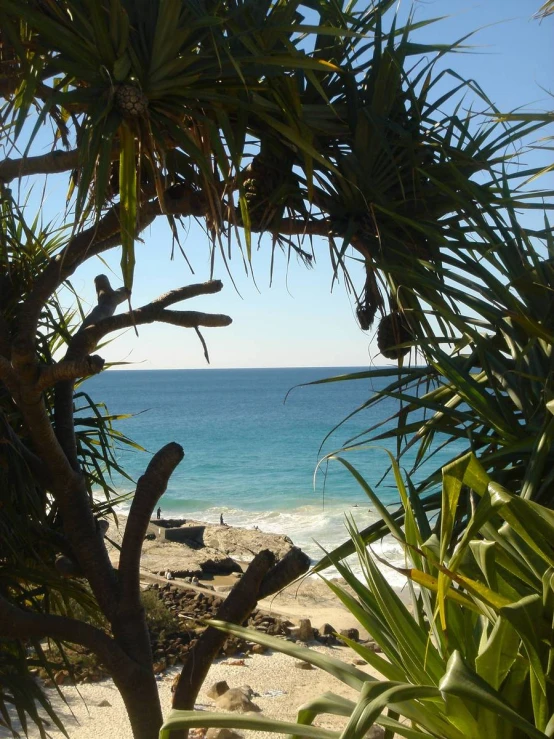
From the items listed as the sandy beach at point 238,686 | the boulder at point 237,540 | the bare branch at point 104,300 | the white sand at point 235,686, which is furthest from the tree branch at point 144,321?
the boulder at point 237,540

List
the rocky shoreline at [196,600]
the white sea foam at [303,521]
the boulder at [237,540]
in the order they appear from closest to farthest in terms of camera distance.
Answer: the rocky shoreline at [196,600] → the boulder at [237,540] → the white sea foam at [303,521]

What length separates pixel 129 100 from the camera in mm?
1937

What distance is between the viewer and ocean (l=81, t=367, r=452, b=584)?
23859 mm

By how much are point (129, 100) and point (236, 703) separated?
538 centimetres

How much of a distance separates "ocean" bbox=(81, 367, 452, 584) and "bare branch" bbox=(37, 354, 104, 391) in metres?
0.55

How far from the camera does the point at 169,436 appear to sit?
55875 mm

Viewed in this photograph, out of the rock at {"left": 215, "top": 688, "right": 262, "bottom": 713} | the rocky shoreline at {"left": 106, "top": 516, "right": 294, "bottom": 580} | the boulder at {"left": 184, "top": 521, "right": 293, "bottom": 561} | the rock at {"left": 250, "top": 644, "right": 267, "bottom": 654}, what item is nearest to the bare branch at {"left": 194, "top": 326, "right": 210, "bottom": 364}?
the rock at {"left": 215, "top": 688, "right": 262, "bottom": 713}

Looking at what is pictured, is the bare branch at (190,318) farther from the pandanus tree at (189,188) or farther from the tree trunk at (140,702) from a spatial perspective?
the tree trunk at (140,702)

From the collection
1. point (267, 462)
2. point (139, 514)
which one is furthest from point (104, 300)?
point (267, 462)

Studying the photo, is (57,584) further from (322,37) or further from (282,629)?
(282,629)

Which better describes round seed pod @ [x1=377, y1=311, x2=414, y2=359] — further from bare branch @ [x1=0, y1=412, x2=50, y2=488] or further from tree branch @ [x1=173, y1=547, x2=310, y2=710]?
bare branch @ [x1=0, y1=412, x2=50, y2=488]

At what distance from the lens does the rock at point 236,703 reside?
612 centimetres

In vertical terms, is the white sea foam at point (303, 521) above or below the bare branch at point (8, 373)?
below

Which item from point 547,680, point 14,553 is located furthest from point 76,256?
point 547,680
